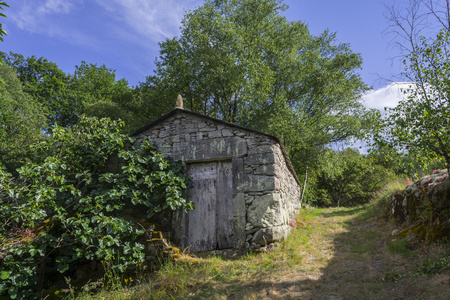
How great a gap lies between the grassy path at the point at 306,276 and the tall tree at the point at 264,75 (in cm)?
805

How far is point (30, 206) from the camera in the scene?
5.10m

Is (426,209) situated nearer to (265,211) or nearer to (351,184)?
(265,211)

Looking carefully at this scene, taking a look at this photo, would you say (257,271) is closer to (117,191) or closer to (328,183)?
(117,191)

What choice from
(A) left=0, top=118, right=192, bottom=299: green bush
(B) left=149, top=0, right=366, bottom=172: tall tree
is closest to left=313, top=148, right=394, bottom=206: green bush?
(B) left=149, top=0, right=366, bottom=172: tall tree

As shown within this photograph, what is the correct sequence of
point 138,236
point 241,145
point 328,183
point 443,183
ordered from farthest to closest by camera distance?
point 328,183 < point 241,145 < point 138,236 < point 443,183

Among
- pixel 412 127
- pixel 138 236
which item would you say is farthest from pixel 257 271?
pixel 412 127

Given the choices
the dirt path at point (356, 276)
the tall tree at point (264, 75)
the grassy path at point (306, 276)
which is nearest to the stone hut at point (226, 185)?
the grassy path at point (306, 276)

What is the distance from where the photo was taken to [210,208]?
21.5 feet

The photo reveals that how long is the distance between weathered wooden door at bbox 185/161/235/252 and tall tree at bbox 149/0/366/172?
7.10m

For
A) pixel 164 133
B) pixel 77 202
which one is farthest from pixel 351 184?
pixel 77 202

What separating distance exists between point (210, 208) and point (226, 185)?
0.66 metres

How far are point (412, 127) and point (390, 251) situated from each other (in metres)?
2.49

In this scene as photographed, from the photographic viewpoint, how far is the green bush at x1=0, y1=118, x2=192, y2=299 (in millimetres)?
5039

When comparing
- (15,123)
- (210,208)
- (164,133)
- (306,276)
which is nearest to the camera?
(306,276)
